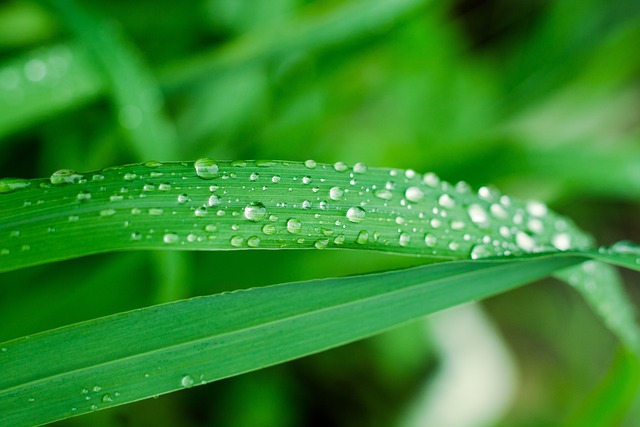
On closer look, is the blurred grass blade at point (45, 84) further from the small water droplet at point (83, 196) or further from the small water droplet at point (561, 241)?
the small water droplet at point (561, 241)

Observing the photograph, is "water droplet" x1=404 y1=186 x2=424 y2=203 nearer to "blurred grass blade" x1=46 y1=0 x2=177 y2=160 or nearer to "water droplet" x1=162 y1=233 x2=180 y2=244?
"water droplet" x1=162 y1=233 x2=180 y2=244

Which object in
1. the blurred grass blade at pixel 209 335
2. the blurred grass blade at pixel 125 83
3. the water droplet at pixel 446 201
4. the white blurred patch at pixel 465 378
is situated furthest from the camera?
the white blurred patch at pixel 465 378

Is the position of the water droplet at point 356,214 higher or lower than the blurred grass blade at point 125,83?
lower

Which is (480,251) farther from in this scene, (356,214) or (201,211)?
(201,211)

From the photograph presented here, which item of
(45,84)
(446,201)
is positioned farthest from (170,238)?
(45,84)

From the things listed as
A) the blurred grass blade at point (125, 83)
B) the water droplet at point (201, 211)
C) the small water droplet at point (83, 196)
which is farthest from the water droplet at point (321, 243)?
the blurred grass blade at point (125, 83)

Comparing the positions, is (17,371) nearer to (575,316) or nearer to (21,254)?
(21,254)

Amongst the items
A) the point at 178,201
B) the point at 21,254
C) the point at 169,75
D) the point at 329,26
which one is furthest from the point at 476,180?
the point at 21,254
